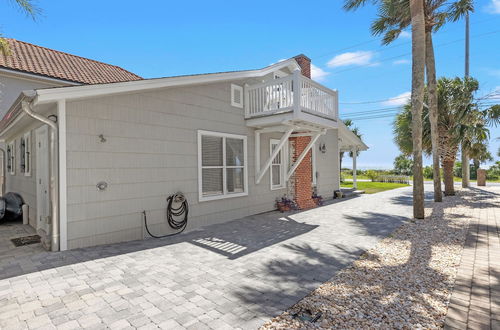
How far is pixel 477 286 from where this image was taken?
3.40 m

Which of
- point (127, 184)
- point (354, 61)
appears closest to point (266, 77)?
point (127, 184)

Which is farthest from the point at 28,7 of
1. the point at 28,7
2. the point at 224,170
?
the point at 224,170

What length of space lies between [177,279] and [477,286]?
3.94 metres

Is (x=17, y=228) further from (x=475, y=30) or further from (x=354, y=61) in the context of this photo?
(x=475, y=30)

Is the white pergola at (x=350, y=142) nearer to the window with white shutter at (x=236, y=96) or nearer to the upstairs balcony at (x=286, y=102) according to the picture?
the upstairs balcony at (x=286, y=102)

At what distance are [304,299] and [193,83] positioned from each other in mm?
5297

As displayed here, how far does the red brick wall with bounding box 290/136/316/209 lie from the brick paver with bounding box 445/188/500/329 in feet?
16.2

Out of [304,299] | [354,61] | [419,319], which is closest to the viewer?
[419,319]

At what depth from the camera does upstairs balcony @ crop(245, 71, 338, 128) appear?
723 centimetres

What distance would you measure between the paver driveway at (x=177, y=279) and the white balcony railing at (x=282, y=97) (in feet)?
11.8

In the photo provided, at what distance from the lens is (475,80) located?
1235 cm

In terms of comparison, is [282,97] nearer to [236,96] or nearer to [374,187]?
[236,96]

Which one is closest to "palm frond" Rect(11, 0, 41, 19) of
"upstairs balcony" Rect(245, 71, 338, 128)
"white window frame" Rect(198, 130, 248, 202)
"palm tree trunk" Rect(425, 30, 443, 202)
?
"white window frame" Rect(198, 130, 248, 202)

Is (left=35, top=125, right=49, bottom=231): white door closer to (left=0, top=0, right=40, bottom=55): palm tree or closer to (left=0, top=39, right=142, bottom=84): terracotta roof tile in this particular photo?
(left=0, top=0, right=40, bottom=55): palm tree
